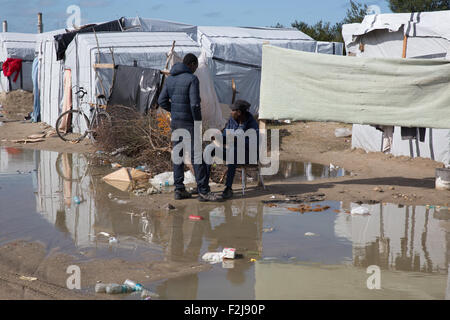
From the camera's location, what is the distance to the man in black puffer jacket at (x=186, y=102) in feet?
24.1

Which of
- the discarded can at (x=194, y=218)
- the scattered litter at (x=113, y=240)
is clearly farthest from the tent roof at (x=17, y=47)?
the scattered litter at (x=113, y=240)

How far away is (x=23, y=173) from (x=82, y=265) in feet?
18.2

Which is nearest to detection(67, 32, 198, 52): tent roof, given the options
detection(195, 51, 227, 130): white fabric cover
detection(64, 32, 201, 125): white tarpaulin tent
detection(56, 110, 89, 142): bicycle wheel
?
detection(64, 32, 201, 125): white tarpaulin tent

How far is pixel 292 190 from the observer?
8453mm

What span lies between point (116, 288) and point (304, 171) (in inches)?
265

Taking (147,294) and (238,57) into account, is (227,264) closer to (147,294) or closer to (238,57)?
(147,294)

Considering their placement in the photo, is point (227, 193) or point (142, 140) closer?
point (227, 193)

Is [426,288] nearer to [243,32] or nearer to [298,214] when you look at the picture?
[298,214]

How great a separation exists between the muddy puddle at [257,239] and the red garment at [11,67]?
19.0 meters

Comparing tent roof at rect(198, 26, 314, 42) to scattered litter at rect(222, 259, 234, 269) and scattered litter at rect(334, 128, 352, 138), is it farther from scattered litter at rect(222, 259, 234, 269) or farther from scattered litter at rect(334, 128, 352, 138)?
scattered litter at rect(222, 259, 234, 269)

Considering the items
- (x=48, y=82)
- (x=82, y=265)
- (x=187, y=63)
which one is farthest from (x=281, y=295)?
(x=48, y=82)

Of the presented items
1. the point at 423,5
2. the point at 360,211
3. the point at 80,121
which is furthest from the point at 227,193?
the point at 423,5

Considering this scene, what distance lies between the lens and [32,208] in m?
7.36

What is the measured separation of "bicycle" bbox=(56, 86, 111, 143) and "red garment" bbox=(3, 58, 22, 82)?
38.4ft
